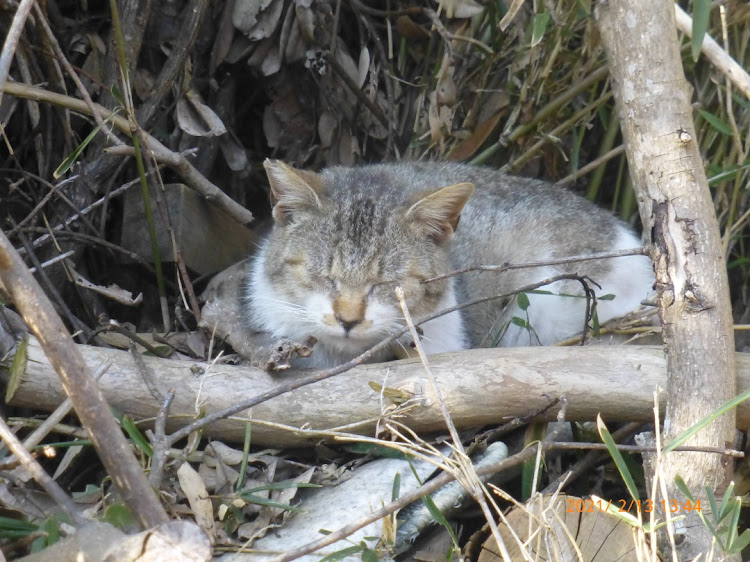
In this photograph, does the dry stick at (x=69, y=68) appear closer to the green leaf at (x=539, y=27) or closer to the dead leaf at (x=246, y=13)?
the dead leaf at (x=246, y=13)

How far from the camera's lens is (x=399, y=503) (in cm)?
256

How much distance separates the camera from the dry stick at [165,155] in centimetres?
391

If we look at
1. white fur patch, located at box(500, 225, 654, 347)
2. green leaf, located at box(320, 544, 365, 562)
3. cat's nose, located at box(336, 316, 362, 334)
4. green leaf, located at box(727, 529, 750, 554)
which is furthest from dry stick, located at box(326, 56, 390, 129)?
green leaf, located at box(727, 529, 750, 554)

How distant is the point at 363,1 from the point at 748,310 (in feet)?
9.80

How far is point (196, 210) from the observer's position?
15.3 feet

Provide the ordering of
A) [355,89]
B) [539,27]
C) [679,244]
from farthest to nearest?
[355,89]
[539,27]
[679,244]

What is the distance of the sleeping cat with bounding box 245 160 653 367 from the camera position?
3.72 m

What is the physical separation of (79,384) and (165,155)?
238 centimetres

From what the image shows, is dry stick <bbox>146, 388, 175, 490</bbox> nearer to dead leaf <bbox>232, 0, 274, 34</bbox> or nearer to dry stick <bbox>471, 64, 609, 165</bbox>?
dead leaf <bbox>232, 0, 274, 34</bbox>

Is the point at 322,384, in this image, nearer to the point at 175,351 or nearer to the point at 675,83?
the point at 175,351

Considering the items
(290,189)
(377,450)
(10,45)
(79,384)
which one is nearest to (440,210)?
(290,189)

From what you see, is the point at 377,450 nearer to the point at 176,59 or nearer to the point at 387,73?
the point at 176,59

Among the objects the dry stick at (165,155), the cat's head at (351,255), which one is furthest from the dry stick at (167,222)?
the cat's head at (351,255)

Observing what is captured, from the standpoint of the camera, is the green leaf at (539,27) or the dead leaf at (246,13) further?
the dead leaf at (246,13)
